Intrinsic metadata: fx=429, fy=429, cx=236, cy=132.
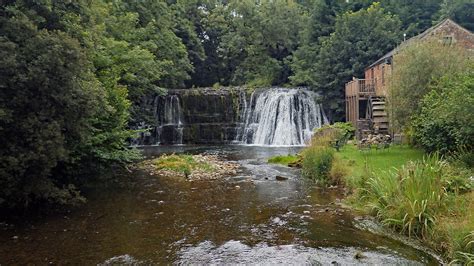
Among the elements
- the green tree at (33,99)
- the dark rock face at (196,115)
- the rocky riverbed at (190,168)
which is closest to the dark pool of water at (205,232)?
the green tree at (33,99)

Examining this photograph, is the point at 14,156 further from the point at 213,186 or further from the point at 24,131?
the point at 213,186

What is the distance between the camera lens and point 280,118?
32031mm

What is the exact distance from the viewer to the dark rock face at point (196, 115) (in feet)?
113

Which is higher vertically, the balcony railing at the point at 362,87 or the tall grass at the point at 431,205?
the balcony railing at the point at 362,87

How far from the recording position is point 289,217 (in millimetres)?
10594

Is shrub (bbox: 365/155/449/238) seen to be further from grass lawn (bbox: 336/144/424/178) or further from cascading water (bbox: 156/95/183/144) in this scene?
cascading water (bbox: 156/95/183/144)

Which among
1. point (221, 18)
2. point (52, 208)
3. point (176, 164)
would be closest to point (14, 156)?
point (52, 208)

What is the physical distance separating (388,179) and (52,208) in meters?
8.63

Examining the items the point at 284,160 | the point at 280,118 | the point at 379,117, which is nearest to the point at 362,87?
the point at 379,117

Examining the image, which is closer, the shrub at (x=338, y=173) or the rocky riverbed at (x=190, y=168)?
the shrub at (x=338, y=173)

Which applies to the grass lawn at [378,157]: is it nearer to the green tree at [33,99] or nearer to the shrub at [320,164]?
the shrub at [320,164]

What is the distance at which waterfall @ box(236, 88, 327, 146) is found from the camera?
3142 cm

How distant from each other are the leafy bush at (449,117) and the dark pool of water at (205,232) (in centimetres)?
390

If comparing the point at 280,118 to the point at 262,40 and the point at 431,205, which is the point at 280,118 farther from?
the point at 431,205
